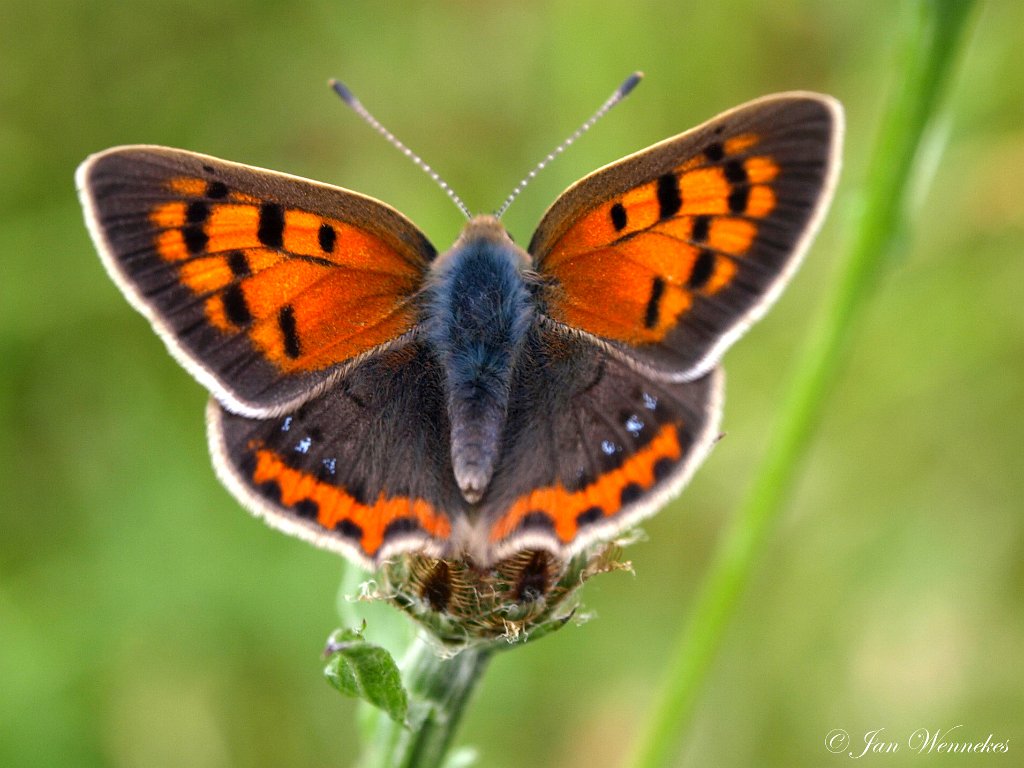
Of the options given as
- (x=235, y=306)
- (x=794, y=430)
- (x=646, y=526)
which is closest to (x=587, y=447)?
(x=794, y=430)

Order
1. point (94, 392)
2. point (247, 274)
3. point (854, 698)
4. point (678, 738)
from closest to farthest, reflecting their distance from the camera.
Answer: point (247, 274) → point (678, 738) → point (854, 698) → point (94, 392)

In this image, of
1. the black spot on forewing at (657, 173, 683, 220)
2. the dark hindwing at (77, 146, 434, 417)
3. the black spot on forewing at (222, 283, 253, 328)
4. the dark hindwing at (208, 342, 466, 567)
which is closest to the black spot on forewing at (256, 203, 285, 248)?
the dark hindwing at (77, 146, 434, 417)

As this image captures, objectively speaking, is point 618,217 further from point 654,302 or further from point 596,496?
point 596,496

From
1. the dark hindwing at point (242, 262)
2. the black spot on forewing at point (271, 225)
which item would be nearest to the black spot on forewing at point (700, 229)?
the dark hindwing at point (242, 262)

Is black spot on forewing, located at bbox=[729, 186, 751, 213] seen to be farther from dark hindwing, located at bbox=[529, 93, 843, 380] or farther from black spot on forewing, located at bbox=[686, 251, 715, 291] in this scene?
black spot on forewing, located at bbox=[686, 251, 715, 291]

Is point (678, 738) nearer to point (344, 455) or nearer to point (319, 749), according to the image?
point (344, 455)

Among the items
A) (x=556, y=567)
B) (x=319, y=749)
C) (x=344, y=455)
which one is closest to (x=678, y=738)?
(x=556, y=567)

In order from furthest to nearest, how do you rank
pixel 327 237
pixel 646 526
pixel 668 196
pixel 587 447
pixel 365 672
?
1. pixel 646 526
2. pixel 327 237
3. pixel 668 196
4. pixel 587 447
5. pixel 365 672
